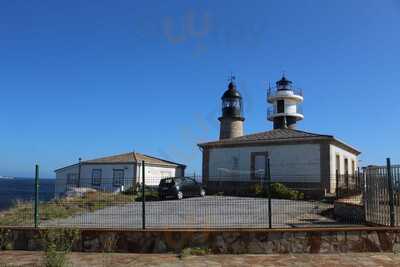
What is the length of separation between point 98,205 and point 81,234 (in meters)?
4.41

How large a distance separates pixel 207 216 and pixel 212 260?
477 cm

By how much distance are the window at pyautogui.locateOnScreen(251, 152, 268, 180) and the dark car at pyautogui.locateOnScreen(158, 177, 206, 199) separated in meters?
3.82

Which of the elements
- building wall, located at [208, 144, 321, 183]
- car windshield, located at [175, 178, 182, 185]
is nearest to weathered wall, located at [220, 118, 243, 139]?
building wall, located at [208, 144, 321, 183]

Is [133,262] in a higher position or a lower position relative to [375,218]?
lower

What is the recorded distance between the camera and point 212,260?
8.54 meters

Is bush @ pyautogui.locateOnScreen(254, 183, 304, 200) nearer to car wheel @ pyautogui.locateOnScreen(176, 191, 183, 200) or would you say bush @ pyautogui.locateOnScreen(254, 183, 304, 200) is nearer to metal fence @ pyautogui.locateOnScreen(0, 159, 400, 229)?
metal fence @ pyautogui.locateOnScreen(0, 159, 400, 229)

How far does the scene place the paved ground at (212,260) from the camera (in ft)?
26.8

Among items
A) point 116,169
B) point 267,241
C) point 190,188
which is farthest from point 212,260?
point 116,169

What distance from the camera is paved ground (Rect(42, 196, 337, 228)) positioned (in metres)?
11.7

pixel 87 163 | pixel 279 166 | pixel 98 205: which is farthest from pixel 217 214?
pixel 87 163

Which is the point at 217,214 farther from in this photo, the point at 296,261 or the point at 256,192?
the point at 256,192

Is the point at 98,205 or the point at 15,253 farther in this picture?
the point at 98,205

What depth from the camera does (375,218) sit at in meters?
10.6

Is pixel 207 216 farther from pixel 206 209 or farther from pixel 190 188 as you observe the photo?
pixel 190 188
